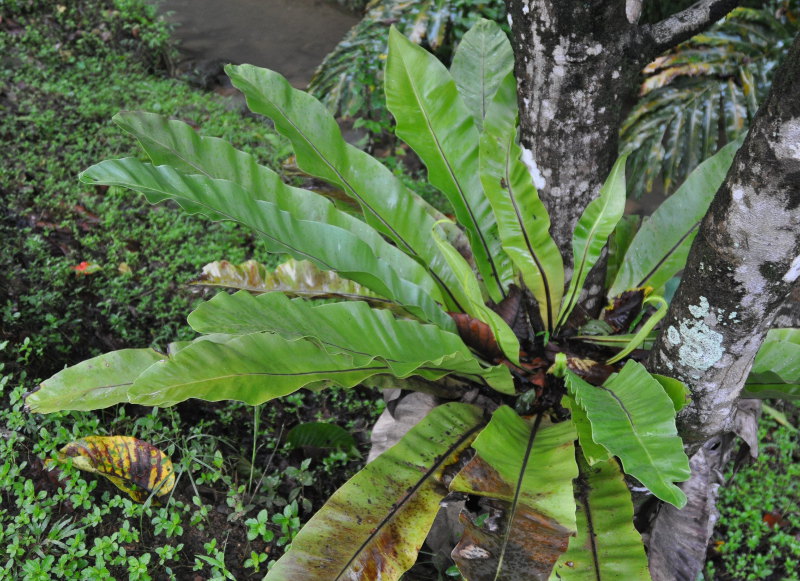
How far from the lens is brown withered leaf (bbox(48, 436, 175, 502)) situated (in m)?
1.75

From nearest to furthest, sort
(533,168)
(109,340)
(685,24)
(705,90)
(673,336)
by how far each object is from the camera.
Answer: (673,336)
(685,24)
(533,168)
(109,340)
(705,90)

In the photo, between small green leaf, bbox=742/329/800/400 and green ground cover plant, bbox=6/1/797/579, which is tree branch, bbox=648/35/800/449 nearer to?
small green leaf, bbox=742/329/800/400

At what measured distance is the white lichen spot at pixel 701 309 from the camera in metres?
1.40

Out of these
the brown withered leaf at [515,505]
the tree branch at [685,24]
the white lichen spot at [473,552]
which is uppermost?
the tree branch at [685,24]

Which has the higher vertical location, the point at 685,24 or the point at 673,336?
the point at 685,24

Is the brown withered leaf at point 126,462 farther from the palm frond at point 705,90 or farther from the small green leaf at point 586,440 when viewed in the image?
the palm frond at point 705,90

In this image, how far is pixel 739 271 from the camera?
130cm

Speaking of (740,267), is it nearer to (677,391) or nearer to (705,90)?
(677,391)

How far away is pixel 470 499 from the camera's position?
1.53 m

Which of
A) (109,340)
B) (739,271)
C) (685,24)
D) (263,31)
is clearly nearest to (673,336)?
(739,271)

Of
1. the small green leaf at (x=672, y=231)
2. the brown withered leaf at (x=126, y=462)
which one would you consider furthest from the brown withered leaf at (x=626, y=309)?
the brown withered leaf at (x=126, y=462)

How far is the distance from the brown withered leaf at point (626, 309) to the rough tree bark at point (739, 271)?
1.23 feet

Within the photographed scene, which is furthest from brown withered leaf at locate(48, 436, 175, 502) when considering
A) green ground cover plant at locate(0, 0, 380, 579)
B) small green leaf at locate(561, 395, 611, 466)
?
small green leaf at locate(561, 395, 611, 466)

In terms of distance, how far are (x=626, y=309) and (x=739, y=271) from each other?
740 millimetres
